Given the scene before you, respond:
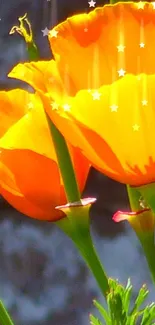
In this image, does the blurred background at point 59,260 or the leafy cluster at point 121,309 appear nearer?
the leafy cluster at point 121,309

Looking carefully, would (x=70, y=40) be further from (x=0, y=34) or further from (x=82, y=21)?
(x=0, y=34)

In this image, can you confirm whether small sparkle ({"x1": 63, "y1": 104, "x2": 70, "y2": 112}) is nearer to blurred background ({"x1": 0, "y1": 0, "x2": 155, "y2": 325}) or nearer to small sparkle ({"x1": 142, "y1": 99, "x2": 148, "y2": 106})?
small sparkle ({"x1": 142, "y1": 99, "x2": 148, "y2": 106})

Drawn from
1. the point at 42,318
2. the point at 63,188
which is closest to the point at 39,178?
the point at 63,188

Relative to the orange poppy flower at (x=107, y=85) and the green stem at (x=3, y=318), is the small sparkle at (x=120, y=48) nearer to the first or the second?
the orange poppy flower at (x=107, y=85)

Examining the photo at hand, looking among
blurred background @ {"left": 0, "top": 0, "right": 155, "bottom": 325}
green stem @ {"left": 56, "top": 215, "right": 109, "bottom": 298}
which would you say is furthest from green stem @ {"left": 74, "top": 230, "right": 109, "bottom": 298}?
blurred background @ {"left": 0, "top": 0, "right": 155, "bottom": 325}

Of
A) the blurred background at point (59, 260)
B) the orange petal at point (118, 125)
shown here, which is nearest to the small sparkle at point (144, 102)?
the orange petal at point (118, 125)

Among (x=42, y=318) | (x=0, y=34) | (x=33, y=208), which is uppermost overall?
(x=0, y=34)
